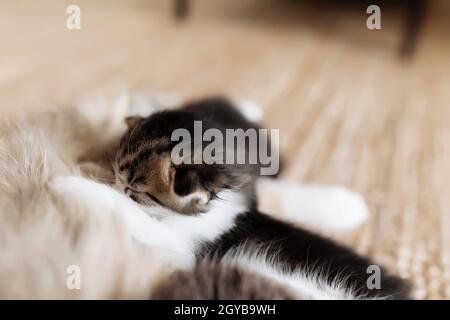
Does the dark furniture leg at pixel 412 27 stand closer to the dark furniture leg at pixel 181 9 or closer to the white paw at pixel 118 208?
the dark furniture leg at pixel 181 9

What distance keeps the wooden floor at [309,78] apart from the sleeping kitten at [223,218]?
23 cm

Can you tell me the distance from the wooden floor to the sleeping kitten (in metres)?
0.23

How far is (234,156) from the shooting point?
3.06ft

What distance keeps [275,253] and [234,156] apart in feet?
0.69

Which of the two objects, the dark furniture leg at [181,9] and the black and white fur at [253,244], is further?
the dark furniture leg at [181,9]

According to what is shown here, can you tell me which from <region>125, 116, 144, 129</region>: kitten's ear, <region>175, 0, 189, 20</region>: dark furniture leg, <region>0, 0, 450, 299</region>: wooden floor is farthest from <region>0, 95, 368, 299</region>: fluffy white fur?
<region>175, 0, 189, 20</region>: dark furniture leg

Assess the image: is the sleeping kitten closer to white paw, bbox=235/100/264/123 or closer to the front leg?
the front leg

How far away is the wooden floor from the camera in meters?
1.25

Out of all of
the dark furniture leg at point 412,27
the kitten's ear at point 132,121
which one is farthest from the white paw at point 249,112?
the dark furniture leg at point 412,27

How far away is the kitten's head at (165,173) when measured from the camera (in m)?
0.85

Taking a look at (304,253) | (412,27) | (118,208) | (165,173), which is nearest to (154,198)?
(165,173)

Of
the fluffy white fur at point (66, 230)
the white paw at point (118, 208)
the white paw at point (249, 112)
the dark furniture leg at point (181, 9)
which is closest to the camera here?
the fluffy white fur at point (66, 230)
